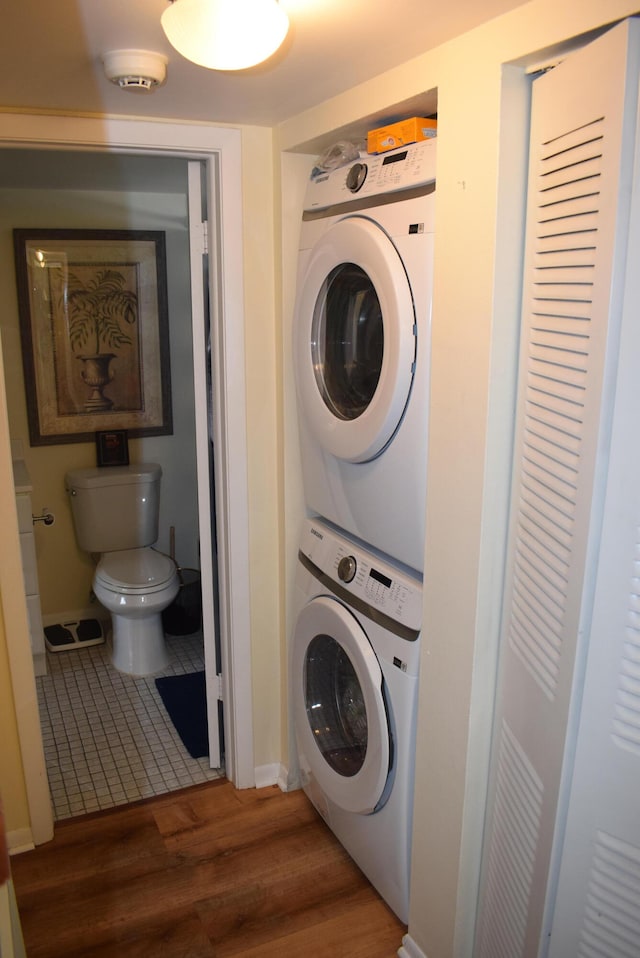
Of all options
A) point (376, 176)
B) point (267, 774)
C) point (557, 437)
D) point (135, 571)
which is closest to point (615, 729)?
point (557, 437)

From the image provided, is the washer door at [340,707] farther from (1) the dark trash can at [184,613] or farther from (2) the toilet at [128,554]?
(1) the dark trash can at [184,613]

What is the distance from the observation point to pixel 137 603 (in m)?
3.16

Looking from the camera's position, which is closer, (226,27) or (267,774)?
(226,27)

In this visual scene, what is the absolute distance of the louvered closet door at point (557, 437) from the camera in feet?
3.56

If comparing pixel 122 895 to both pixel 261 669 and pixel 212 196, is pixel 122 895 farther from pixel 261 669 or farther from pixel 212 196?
pixel 212 196

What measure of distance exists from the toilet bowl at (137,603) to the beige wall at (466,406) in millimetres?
1716

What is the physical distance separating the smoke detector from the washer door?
127 centimetres

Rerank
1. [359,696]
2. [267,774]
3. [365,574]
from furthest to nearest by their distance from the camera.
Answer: [267,774] → [359,696] → [365,574]

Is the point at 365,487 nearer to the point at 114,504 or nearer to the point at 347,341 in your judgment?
the point at 347,341

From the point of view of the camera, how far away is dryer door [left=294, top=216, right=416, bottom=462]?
63.2 inches

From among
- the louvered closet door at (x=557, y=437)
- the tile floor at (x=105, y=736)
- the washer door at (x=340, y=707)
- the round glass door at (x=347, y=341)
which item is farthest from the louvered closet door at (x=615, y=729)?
the tile floor at (x=105, y=736)

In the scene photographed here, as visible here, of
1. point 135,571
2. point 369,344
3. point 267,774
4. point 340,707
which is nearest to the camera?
point 369,344

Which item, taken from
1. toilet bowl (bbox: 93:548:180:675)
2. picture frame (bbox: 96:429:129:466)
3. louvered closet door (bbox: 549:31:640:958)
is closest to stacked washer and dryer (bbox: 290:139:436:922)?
louvered closet door (bbox: 549:31:640:958)

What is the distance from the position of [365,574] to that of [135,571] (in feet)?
5.40
